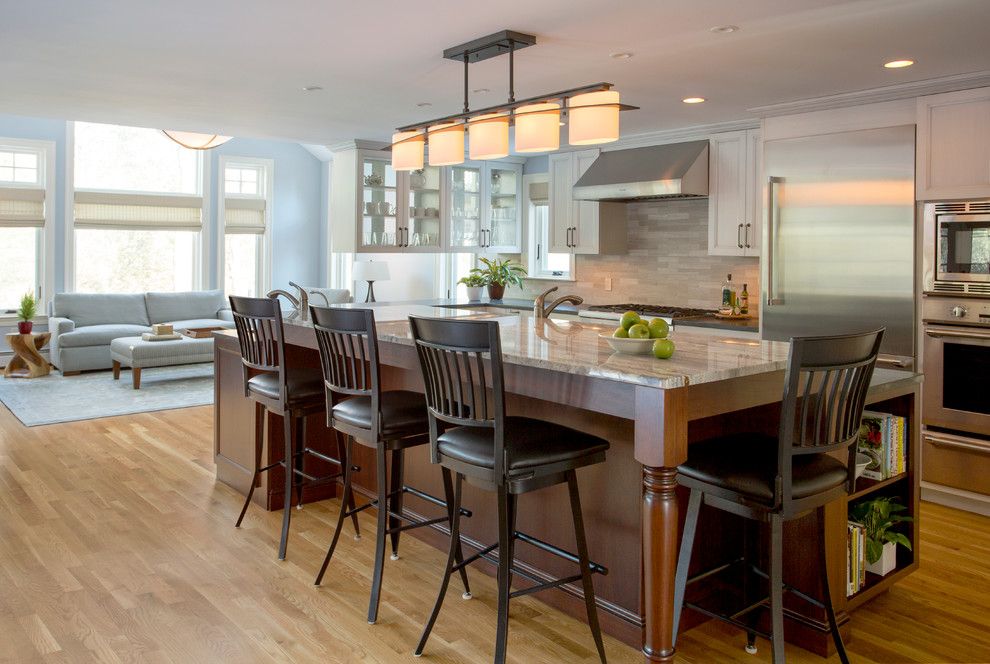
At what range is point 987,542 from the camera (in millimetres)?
3730

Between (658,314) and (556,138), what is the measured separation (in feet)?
8.82

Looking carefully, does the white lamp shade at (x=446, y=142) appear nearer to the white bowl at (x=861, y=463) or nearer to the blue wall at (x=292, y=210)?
the white bowl at (x=861, y=463)

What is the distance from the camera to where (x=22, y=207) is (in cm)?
851

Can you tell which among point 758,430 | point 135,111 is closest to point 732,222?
point 758,430

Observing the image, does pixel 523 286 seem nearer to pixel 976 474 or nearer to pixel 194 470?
pixel 194 470

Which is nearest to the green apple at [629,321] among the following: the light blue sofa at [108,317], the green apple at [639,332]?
the green apple at [639,332]

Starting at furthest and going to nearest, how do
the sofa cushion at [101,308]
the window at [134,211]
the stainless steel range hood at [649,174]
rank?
the window at [134,211]
the sofa cushion at [101,308]
the stainless steel range hood at [649,174]

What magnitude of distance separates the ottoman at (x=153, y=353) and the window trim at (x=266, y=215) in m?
→ 1.86

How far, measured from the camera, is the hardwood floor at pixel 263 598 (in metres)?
2.63

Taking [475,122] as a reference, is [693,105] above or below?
above

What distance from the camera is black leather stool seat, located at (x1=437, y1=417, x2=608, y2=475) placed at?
2381 mm

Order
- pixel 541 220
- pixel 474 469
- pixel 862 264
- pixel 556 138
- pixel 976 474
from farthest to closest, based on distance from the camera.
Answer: pixel 541 220 → pixel 862 264 → pixel 976 474 → pixel 556 138 → pixel 474 469

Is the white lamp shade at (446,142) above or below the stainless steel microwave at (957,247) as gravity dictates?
above

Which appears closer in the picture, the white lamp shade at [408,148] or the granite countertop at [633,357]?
the granite countertop at [633,357]
